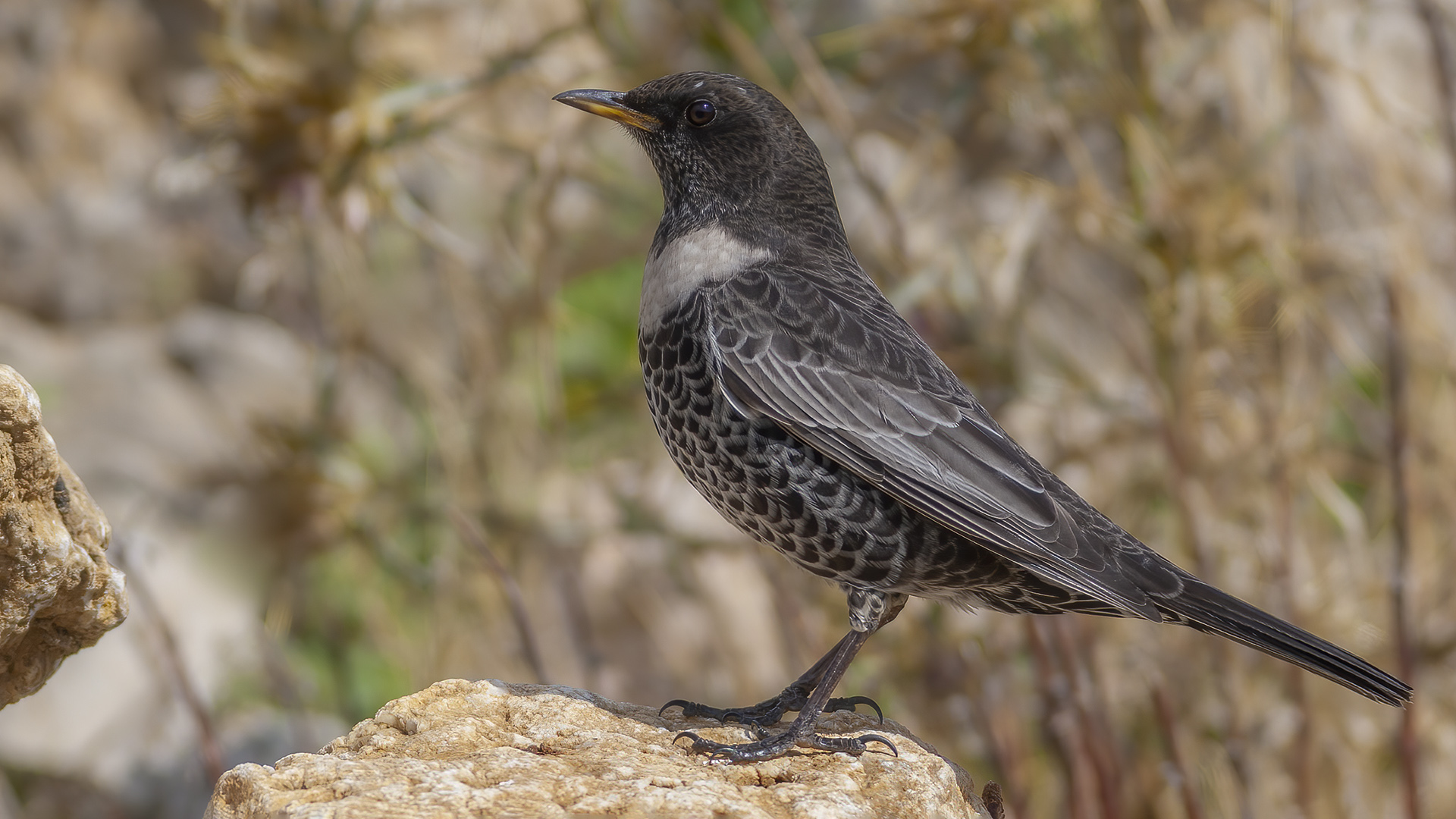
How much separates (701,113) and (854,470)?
4.15 feet

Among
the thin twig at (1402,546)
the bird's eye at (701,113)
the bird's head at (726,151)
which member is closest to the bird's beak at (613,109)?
the bird's head at (726,151)

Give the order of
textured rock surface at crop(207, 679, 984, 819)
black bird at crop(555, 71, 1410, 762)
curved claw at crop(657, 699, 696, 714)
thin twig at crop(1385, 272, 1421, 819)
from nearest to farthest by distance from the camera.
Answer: textured rock surface at crop(207, 679, 984, 819)
black bird at crop(555, 71, 1410, 762)
curved claw at crop(657, 699, 696, 714)
thin twig at crop(1385, 272, 1421, 819)

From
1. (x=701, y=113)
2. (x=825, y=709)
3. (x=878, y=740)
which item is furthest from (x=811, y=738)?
(x=701, y=113)

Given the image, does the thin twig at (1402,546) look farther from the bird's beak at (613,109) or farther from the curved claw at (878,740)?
the bird's beak at (613,109)

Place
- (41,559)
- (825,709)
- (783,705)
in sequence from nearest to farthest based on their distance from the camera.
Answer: (41,559), (783,705), (825,709)

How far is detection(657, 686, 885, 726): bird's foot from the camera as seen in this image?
12.0ft

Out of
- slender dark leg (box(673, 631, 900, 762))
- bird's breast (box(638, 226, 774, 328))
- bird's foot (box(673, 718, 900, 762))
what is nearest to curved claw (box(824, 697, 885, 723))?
slender dark leg (box(673, 631, 900, 762))

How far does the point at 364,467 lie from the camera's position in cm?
589

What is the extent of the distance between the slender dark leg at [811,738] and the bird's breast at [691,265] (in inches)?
43.0

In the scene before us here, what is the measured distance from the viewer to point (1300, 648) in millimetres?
3295

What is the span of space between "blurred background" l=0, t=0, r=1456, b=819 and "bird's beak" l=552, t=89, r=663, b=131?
0.82 m

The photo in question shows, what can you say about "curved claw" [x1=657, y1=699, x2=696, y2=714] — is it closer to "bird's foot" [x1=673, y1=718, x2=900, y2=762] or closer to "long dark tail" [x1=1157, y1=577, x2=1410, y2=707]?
"bird's foot" [x1=673, y1=718, x2=900, y2=762]

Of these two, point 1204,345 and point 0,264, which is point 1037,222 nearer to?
point 1204,345

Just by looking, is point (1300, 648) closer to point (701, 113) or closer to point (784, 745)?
point (784, 745)
